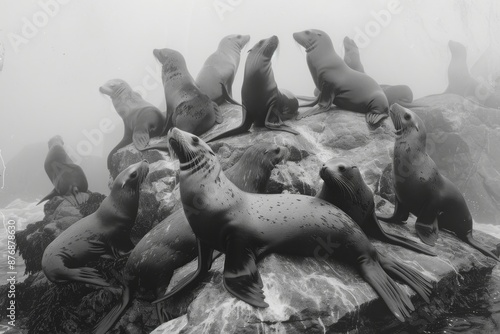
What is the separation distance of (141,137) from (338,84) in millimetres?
3386

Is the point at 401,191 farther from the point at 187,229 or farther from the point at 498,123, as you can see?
the point at 498,123

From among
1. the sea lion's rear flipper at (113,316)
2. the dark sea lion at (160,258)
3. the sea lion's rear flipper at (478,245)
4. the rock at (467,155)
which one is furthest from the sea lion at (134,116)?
the rock at (467,155)

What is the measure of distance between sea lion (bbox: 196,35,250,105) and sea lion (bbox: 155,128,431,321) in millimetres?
4457

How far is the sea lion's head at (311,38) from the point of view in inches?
282

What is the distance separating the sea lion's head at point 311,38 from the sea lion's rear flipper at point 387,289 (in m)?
4.63

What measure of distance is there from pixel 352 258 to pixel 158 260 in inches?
70.6

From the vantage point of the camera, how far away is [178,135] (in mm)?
3314

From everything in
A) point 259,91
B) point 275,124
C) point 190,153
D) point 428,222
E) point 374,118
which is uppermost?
point 190,153

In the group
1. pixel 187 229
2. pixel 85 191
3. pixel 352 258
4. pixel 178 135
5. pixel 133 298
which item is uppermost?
pixel 178 135

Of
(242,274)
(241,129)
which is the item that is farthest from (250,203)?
(241,129)

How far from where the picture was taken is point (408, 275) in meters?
3.60

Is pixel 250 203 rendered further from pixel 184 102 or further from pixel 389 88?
pixel 389 88

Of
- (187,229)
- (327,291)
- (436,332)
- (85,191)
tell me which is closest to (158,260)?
(187,229)

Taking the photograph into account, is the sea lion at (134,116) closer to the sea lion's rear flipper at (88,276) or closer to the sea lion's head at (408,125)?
the sea lion's rear flipper at (88,276)
